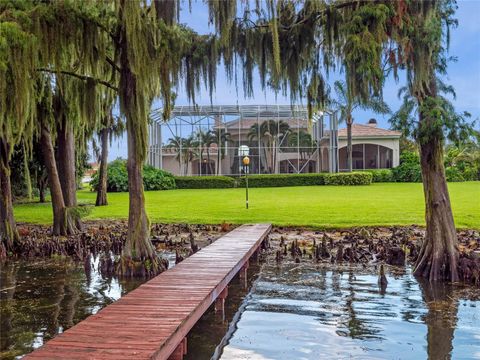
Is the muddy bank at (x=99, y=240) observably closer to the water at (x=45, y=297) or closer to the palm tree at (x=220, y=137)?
the water at (x=45, y=297)

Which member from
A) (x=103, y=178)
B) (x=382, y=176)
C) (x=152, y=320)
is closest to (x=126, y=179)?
(x=103, y=178)

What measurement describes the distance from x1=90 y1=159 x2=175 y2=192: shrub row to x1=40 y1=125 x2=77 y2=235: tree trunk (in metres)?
18.8

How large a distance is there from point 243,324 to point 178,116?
1238 inches

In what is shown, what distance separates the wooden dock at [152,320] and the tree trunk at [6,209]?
559 cm

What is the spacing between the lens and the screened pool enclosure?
3591 cm

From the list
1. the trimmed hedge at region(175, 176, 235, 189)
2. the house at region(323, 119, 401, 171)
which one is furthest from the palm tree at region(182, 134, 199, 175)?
the house at region(323, 119, 401, 171)

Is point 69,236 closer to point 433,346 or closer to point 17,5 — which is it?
point 17,5

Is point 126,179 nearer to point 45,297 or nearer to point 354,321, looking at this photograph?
point 45,297

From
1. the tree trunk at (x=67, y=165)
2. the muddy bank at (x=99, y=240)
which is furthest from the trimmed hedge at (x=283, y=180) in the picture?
the tree trunk at (x=67, y=165)

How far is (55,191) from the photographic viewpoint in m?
12.8

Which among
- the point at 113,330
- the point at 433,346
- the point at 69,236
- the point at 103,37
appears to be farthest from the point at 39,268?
the point at 433,346

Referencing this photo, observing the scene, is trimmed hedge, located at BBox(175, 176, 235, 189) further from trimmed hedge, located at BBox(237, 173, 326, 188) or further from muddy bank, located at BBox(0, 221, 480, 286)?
muddy bank, located at BBox(0, 221, 480, 286)

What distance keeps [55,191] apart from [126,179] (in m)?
19.3

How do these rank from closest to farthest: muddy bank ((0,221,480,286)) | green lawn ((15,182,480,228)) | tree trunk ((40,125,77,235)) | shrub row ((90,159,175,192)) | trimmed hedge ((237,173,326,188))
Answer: muddy bank ((0,221,480,286)), tree trunk ((40,125,77,235)), green lawn ((15,182,480,228)), shrub row ((90,159,175,192)), trimmed hedge ((237,173,326,188))
